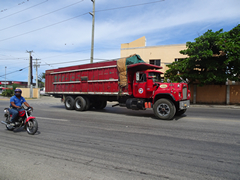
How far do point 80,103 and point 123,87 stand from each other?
386cm

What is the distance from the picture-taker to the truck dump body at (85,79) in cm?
1105

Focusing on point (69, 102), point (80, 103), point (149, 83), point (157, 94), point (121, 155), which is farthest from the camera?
point (69, 102)

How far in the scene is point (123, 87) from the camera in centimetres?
1050

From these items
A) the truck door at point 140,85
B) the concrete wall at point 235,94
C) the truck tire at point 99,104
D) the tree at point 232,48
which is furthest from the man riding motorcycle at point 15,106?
the concrete wall at point 235,94

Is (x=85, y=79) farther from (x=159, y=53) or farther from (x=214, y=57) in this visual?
(x=159, y=53)

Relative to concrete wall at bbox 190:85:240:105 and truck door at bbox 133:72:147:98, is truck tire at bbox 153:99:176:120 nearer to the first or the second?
truck door at bbox 133:72:147:98

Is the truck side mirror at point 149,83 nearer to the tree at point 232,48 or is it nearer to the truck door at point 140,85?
the truck door at point 140,85

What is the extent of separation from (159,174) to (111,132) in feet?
10.8

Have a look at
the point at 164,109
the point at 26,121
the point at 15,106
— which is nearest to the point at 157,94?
the point at 164,109

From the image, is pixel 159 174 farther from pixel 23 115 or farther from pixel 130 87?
pixel 130 87

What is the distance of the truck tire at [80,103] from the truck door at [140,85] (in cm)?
403

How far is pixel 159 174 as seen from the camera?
3301mm

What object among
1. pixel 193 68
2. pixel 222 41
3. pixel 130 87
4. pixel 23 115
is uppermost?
pixel 222 41

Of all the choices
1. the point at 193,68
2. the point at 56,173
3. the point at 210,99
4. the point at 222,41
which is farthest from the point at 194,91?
the point at 56,173
